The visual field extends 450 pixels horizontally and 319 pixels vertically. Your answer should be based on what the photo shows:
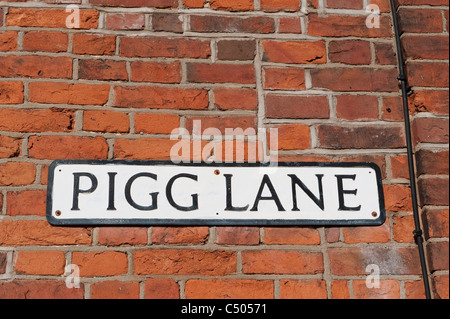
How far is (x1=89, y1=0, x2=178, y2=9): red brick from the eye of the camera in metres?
1.93

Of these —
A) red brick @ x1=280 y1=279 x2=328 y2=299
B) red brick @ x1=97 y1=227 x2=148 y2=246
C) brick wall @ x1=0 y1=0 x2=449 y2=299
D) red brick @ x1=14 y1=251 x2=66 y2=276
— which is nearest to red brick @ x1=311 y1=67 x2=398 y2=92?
brick wall @ x1=0 y1=0 x2=449 y2=299

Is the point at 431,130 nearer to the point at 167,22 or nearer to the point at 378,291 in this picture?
the point at 378,291

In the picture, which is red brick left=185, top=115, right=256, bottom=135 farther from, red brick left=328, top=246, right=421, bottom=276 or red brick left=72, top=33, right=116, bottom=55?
red brick left=328, top=246, right=421, bottom=276

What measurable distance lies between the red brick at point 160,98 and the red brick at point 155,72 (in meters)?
0.03

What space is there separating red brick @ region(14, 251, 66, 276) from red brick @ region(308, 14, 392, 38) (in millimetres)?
1045

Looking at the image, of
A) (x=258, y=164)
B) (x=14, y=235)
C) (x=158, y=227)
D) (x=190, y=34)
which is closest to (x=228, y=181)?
(x=258, y=164)

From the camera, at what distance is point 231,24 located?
6.37ft

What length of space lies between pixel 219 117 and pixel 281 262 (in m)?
0.47

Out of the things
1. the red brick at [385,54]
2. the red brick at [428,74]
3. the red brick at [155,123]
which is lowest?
the red brick at [155,123]

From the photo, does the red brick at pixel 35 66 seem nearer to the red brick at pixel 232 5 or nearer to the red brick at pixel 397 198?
the red brick at pixel 232 5

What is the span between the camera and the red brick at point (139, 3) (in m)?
1.93

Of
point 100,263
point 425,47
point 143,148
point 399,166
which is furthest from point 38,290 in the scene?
point 425,47

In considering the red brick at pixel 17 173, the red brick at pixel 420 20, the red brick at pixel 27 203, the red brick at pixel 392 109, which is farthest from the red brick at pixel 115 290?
the red brick at pixel 420 20
